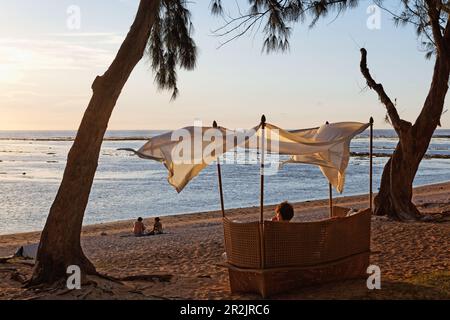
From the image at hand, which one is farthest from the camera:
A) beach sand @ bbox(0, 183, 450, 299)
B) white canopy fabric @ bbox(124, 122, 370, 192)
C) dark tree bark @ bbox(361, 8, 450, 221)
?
dark tree bark @ bbox(361, 8, 450, 221)

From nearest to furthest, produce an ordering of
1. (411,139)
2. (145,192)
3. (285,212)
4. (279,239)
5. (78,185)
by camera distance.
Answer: (279,239)
(78,185)
(285,212)
(411,139)
(145,192)

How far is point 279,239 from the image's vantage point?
7.32 meters

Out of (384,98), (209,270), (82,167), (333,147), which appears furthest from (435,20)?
(82,167)

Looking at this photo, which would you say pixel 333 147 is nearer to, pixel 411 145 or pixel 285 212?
pixel 285 212

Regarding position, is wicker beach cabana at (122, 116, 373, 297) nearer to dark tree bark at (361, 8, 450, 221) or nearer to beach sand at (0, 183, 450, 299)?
beach sand at (0, 183, 450, 299)

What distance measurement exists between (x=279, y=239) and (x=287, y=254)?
0.25m

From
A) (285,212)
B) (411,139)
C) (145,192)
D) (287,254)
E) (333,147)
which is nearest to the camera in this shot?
(287,254)

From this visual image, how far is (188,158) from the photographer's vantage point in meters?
8.34

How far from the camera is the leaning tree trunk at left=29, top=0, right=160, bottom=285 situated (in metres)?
8.07

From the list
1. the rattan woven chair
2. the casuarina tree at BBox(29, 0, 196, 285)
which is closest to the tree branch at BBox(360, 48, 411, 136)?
the rattan woven chair

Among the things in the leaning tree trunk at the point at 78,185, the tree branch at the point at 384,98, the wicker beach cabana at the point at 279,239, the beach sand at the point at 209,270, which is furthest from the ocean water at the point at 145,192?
the wicker beach cabana at the point at 279,239

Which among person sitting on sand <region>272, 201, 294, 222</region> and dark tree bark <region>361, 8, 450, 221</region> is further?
dark tree bark <region>361, 8, 450, 221</region>
